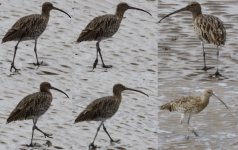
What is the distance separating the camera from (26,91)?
66.8 ft

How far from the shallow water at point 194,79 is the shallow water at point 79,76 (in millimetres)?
214

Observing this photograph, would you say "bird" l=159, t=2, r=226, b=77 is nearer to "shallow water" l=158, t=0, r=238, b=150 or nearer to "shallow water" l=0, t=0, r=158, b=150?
"shallow water" l=158, t=0, r=238, b=150

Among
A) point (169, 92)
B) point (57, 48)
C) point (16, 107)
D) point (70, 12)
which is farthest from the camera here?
point (70, 12)

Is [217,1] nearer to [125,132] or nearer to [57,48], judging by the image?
[57,48]

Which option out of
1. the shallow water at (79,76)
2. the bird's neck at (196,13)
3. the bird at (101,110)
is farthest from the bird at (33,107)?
the bird's neck at (196,13)

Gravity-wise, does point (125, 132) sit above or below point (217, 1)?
below

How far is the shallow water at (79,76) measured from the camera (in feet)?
61.2

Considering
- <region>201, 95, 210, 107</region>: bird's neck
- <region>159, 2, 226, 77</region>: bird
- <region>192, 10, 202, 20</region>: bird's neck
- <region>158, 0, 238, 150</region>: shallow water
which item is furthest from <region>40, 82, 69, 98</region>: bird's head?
<region>192, 10, 202, 20</region>: bird's neck

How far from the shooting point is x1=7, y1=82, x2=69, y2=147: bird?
727 inches

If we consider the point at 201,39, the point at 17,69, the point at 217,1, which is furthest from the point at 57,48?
the point at 217,1

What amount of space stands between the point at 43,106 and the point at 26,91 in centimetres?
148

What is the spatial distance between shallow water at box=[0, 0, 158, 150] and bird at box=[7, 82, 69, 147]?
0.28 metres

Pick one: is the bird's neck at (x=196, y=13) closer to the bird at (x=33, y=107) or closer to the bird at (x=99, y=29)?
the bird at (x=99, y=29)

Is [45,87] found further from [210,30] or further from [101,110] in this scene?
[210,30]
